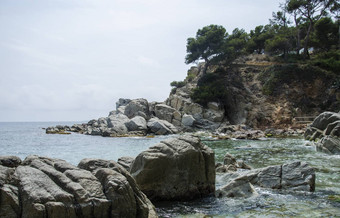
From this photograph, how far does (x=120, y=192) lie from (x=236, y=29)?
226 feet

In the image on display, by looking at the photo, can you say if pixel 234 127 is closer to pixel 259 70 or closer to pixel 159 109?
pixel 159 109

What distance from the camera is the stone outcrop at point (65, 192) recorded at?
17.4 feet

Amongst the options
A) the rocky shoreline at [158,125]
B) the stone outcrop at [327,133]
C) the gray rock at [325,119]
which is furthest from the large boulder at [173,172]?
the rocky shoreline at [158,125]

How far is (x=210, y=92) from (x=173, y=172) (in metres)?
45.3

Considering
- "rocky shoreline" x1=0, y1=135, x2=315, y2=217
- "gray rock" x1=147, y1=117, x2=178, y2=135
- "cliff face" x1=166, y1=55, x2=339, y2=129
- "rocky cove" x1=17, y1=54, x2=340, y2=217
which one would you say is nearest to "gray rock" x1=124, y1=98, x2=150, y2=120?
"gray rock" x1=147, y1=117, x2=178, y2=135

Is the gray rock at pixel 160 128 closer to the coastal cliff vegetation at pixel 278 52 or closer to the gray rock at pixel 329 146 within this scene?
the coastal cliff vegetation at pixel 278 52

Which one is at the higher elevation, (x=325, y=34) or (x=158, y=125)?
(x=325, y=34)

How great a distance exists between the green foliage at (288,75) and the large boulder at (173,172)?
4547 cm

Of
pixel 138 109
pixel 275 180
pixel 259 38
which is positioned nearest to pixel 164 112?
pixel 138 109

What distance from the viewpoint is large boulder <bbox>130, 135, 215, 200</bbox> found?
9250 millimetres

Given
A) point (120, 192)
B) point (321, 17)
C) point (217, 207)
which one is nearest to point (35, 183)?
point (120, 192)

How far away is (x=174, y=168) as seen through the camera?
9.48 m

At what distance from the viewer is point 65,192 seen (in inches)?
223

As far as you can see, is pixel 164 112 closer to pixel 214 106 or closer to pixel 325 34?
pixel 214 106
